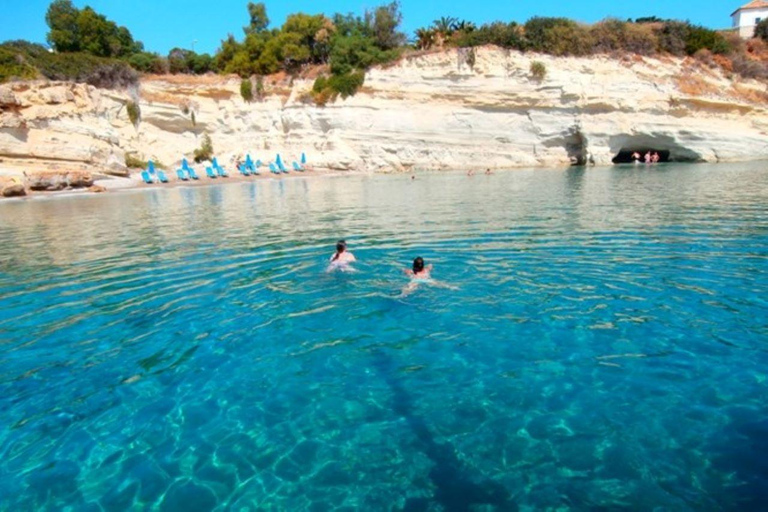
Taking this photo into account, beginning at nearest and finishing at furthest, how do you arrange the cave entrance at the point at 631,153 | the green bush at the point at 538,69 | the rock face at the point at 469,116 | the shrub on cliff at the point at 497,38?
the rock face at the point at 469,116 → the green bush at the point at 538,69 → the shrub on cliff at the point at 497,38 → the cave entrance at the point at 631,153

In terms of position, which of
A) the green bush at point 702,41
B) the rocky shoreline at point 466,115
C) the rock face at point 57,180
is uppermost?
the green bush at point 702,41

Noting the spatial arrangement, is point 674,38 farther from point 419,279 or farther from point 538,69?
point 419,279

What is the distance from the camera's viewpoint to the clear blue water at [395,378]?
12.6 feet

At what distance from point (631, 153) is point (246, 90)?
35920 mm

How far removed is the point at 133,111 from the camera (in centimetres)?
4081

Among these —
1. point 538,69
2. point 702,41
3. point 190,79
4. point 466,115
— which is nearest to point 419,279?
point 466,115

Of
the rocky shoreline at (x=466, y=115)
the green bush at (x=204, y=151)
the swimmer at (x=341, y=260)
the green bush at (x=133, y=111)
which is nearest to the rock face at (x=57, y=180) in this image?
the rocky shoreline at (x=466, y=115)

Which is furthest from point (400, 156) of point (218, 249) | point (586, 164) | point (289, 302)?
point (289, 302)

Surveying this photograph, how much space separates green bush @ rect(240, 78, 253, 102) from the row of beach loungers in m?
6.32

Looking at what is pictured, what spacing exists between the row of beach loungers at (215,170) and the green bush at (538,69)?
2035 centimetres

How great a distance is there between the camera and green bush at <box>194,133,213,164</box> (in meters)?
43.8

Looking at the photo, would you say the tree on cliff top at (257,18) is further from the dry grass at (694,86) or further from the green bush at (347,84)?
the dry grass at (694,86)

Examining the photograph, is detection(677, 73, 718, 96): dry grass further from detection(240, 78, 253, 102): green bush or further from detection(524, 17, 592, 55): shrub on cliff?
detection(240, 78, 253, 102): green bush

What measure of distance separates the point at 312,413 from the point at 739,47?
5657cm
